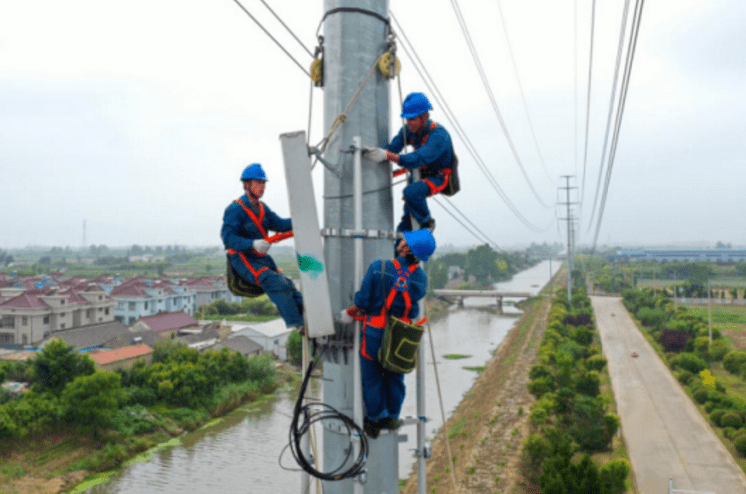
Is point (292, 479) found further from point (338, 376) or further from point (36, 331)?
point (36, 331)

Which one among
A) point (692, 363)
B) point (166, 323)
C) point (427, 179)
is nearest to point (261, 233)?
point (427, 179)

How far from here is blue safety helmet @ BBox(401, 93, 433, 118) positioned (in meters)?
3.03

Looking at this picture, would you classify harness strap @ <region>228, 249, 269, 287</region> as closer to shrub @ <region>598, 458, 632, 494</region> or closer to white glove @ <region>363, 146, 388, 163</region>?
white glove @ <region>363, 146, 388, 163</region>

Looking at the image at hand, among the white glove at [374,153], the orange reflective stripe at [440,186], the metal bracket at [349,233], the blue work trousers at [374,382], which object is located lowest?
the blue work trousers at [374,382]

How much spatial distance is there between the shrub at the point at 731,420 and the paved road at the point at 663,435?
0.49m

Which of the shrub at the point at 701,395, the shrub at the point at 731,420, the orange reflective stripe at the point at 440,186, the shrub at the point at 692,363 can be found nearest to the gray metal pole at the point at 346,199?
the orange reflective stripe at the point at 440,186

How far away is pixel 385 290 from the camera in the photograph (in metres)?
2.64

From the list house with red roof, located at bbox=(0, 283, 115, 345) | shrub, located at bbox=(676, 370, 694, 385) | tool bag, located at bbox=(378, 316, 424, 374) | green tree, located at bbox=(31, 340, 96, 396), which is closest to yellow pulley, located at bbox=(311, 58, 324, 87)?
tool bag, located at bbox=(378, 316, 424, 374)

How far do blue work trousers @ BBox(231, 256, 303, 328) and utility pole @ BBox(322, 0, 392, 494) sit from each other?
411 millimetres

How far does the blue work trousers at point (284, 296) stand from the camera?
9.77 feet

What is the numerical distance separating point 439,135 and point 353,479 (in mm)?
1988

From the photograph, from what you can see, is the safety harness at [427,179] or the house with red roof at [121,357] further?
the house with red roof at [121,357]

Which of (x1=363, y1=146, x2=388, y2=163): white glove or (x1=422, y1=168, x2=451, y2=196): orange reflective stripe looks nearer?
(x1=363, y1=146, x2=388, y2=163): white glove

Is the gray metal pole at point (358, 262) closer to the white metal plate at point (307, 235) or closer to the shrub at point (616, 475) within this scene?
the white metal plate at point (307, 235)
